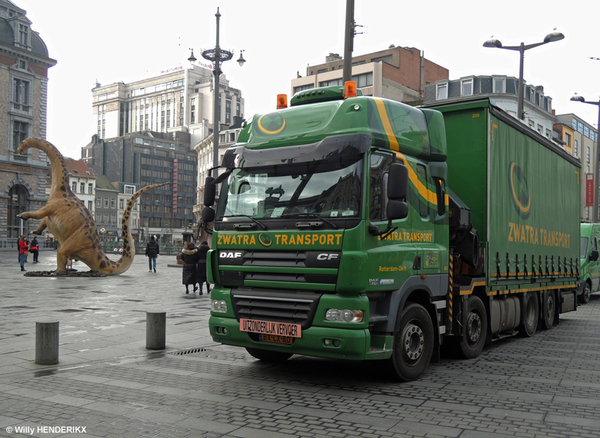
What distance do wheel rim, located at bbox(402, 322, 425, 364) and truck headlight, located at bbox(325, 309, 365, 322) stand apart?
91cm

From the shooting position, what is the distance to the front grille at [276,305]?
22.8ft

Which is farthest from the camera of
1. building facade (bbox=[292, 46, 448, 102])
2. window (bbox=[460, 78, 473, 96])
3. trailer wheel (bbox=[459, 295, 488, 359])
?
building facade (bbox=[292, 46, 448, 102])

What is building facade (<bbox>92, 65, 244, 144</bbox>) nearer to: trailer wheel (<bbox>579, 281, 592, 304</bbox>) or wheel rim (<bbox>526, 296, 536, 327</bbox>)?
trailer wheel (<bbox>579, 281, 592, 304</bbox>)

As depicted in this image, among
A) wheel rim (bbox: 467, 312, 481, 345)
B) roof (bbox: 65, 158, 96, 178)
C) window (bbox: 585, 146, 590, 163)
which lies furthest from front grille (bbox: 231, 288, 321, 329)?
roof (bbox: 65, 158, 96, 178)

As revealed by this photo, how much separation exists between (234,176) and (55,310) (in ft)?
27.3

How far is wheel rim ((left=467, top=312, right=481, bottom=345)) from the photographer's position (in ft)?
30.6

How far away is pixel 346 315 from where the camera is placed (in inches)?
266

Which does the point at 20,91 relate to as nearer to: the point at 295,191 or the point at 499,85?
the point at 499,85

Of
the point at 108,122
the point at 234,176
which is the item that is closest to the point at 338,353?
the point at 234,176

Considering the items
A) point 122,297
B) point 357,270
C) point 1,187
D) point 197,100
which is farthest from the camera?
point 197,100

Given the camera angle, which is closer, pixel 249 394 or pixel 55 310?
pixel 249 394

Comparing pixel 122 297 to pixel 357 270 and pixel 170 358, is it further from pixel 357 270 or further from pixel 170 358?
pixel 357 270

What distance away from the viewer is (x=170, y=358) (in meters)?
9.13

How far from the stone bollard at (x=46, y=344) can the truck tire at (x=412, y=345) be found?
4553 millimetres
